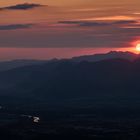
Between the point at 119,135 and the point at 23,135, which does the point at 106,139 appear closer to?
the point at 119,135

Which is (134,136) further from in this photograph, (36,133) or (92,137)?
(36,133)

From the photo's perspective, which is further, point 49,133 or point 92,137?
point 49,133

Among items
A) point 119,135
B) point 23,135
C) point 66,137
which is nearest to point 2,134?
point 23,135

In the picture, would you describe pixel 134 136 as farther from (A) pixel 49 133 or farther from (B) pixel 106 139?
(A) pixel 49 133

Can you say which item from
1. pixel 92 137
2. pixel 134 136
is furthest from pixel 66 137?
pixel 134 136

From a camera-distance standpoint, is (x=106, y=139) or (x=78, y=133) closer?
(x=106, y=139)

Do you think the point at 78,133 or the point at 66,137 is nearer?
the point at 66,137

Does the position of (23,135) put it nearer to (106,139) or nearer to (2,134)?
(2,134)
